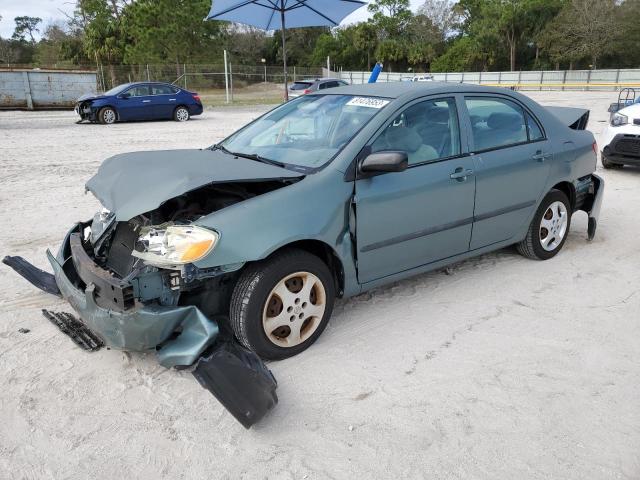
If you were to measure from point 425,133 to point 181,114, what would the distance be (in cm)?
1607

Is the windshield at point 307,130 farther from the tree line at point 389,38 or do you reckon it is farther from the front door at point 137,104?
the tree line at point 389,38

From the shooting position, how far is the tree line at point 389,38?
43.6 metres

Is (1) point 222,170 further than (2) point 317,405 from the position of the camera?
Yes

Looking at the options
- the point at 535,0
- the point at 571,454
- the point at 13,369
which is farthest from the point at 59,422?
the point at 535,0

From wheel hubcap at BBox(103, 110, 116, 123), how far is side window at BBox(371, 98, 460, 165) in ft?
50.8

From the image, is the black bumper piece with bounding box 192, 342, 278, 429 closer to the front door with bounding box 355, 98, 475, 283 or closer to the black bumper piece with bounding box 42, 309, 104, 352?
the black bumper piece with bounding box 42, 309, 104, 352

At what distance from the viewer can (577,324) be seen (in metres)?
3.77

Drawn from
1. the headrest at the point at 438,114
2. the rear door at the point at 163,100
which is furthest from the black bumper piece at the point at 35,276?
the rear door at the point at 163,100

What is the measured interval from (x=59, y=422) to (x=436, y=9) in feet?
261

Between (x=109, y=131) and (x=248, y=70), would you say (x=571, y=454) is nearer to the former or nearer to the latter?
(x=109, y=131)

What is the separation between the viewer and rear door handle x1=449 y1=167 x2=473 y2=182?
3888 mm

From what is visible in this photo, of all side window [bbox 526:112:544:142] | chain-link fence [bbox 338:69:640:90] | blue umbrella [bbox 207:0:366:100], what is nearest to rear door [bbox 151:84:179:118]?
blue umbrella [bbox 207:0:366:100]

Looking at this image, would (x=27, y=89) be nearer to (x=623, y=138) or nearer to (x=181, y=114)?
(x=181, y=114)

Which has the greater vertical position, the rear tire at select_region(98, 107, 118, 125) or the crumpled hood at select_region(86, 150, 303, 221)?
the crumpled hood at select_region(86, 150, 303, 221)
